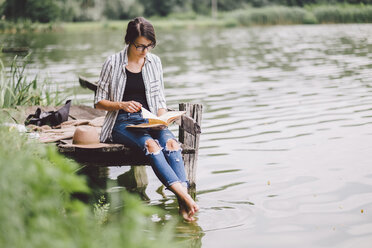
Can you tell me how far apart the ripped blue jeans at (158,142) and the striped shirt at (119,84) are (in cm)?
11

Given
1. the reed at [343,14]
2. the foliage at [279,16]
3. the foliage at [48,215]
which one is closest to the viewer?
the foliage at [48,215]

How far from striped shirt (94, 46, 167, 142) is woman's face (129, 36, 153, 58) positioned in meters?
0.15

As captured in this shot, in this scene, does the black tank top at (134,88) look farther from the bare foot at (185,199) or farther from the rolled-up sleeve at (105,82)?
the bare foot at (185,199)

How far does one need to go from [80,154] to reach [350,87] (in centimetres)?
799

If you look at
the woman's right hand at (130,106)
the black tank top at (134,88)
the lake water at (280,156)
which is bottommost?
the lake water at (280,156)

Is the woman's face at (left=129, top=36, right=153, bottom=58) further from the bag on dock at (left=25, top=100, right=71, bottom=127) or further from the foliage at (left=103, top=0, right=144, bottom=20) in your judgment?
the foliage at (left=103, top=0, right=144, bottom=20)

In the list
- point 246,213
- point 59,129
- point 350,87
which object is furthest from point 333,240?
point 350,87

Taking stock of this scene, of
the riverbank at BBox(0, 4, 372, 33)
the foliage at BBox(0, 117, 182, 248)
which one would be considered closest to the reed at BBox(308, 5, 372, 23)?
the riverbank at BBox(0, 4, 372, 33)

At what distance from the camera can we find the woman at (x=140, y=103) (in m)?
4.72

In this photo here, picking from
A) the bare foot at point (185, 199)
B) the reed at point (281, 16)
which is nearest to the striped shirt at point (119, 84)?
the bare foot at point (185, 199)

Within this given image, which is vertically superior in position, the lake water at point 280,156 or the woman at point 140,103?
the woman at point 140,103

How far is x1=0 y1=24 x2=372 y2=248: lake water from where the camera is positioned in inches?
183

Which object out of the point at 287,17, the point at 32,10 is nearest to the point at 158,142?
the point at 32,10

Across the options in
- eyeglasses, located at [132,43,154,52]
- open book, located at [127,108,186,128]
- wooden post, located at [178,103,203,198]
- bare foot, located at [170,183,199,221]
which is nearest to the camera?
bare foot, located at [170,183,199,221]
